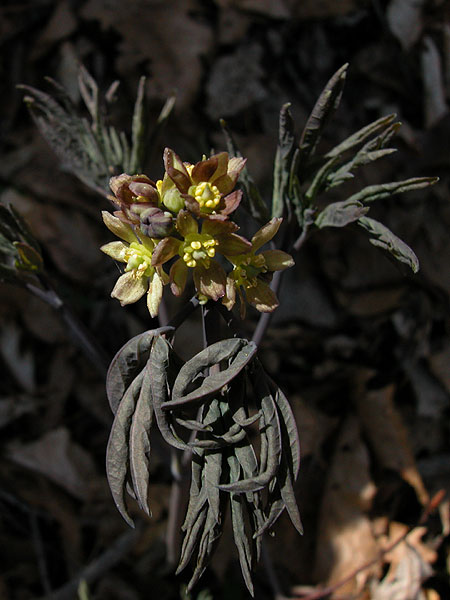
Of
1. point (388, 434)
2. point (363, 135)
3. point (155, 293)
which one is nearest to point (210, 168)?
point (155, 293)

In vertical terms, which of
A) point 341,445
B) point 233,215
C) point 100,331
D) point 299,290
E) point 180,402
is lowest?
→ point 341,445

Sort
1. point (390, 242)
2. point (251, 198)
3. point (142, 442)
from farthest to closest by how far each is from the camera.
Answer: point (251, 198)
point (390, 242)
point (142, 442)

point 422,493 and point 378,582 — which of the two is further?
point 422,493

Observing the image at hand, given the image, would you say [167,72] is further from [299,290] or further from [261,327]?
[261,327]

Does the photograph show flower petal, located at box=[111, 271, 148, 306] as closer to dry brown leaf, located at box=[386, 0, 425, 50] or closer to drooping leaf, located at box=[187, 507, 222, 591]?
drooping leaf, located at box=[187, 507, 222, 591]

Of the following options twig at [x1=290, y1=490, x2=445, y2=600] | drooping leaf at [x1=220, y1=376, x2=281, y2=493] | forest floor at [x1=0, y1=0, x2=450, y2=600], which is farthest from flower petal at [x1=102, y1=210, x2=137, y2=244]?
twig at [x1=290, y1=490, x2=445, y2=600]

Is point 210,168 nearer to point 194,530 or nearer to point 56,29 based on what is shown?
point 194,530

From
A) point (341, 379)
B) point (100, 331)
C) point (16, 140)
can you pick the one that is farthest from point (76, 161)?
point (341, 379)
